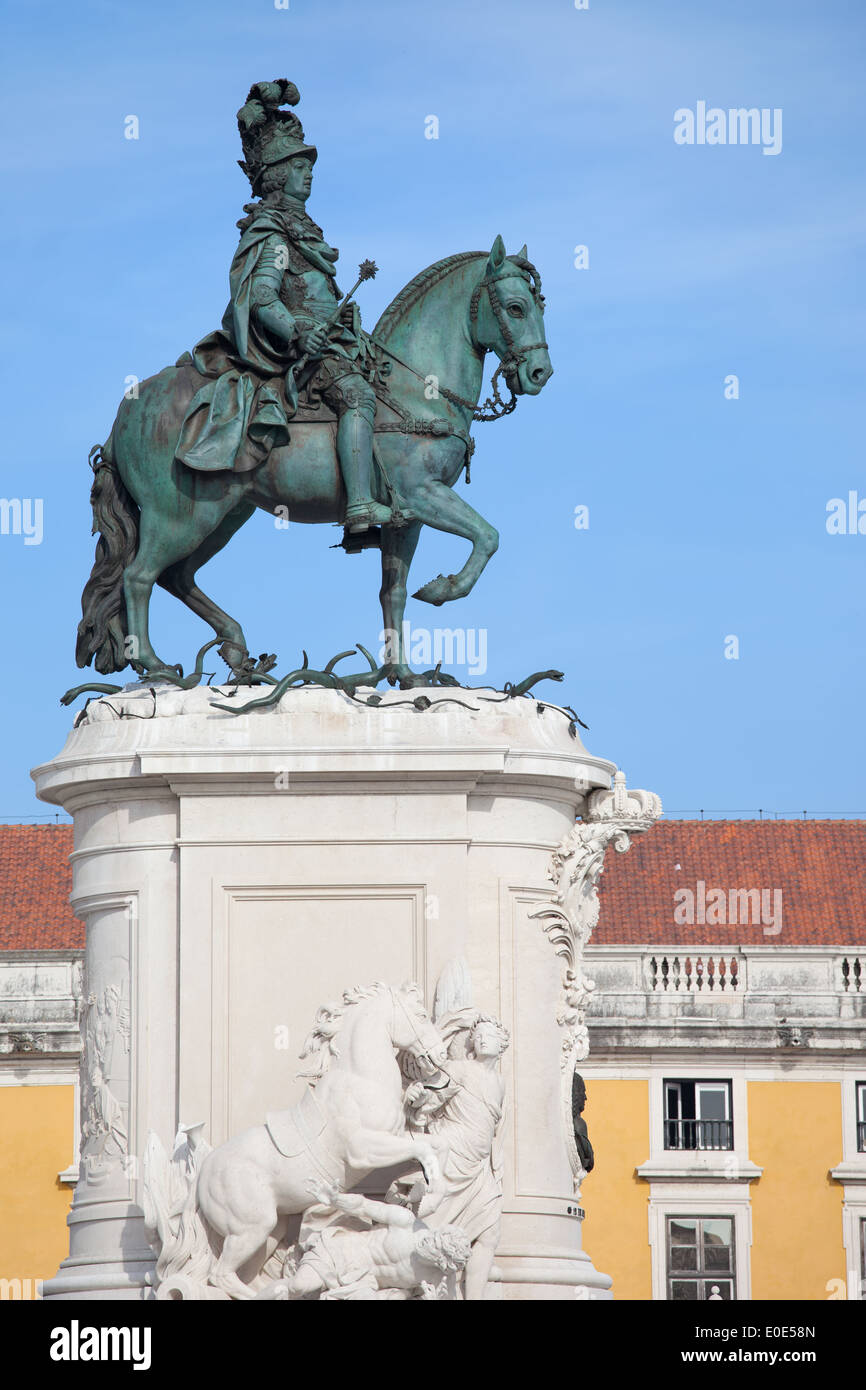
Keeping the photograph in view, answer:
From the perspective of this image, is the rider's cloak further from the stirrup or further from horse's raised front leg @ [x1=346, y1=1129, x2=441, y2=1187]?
horse's raised front leg @ [x1=346, y1=1129, x2=441, y2=1187]

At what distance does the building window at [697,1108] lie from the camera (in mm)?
43531

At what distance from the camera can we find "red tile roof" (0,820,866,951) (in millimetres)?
45562

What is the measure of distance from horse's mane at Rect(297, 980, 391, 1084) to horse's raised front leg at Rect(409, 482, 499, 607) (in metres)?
2.80

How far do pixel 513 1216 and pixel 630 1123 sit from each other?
29.5 meters

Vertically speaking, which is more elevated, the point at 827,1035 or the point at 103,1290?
the point at 827,1035

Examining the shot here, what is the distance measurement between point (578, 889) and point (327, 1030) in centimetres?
237

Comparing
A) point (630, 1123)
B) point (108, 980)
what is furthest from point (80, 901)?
point (630, 1123)

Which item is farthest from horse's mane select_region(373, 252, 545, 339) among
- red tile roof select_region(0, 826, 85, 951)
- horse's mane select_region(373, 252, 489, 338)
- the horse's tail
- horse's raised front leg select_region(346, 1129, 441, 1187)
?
red tile roof select_region(0, 826, 85, 951)

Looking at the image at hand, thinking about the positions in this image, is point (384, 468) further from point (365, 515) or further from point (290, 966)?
point (290, 966)

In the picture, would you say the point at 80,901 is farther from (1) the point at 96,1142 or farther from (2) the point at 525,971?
(2) the point at 525,971

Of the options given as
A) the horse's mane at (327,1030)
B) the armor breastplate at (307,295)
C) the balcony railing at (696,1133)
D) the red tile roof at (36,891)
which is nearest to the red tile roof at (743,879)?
the balcony railing at (696,1133)

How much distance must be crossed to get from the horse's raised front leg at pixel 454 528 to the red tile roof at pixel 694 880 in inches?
1170

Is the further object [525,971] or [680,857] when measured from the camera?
[680,857]
